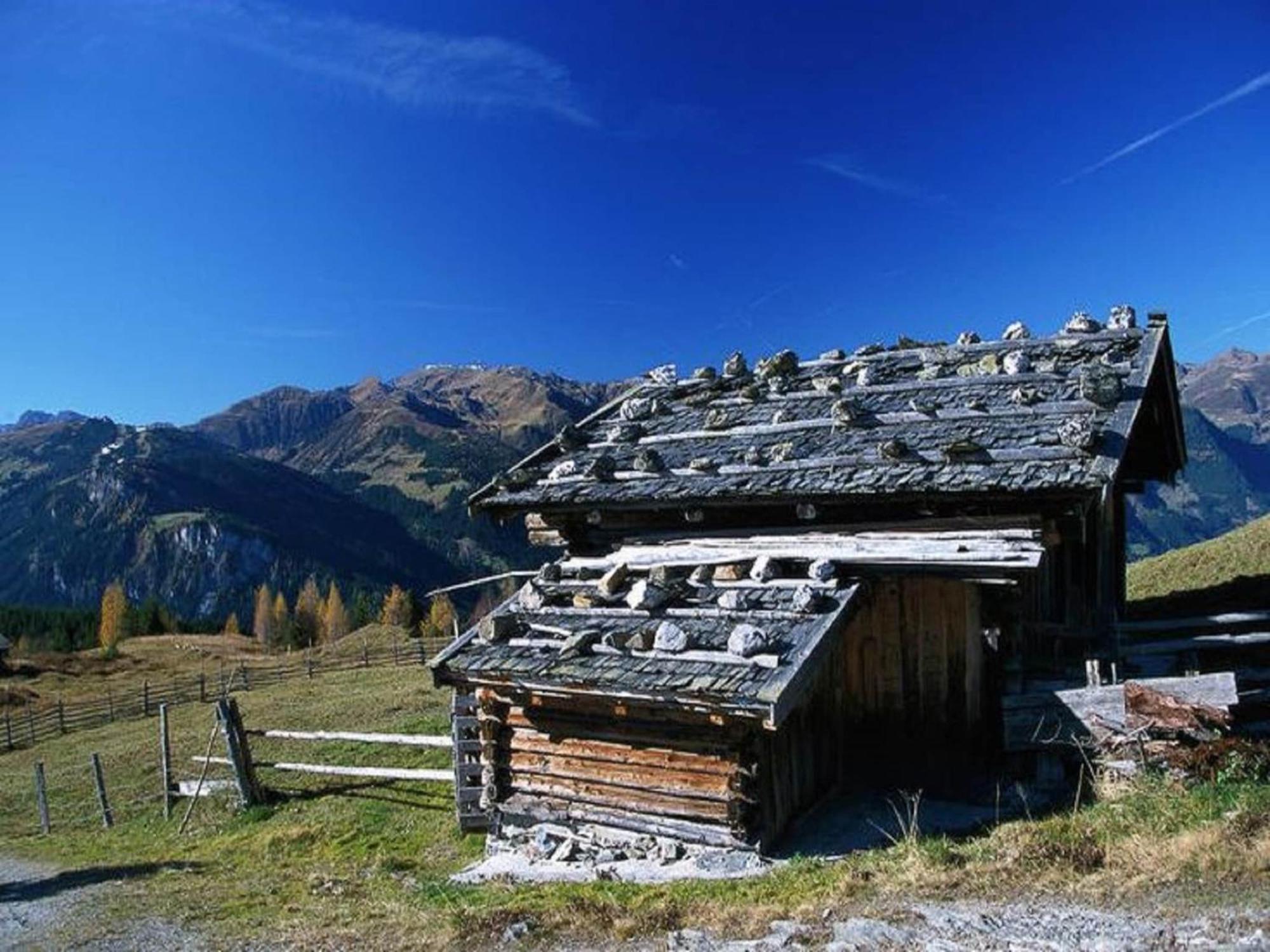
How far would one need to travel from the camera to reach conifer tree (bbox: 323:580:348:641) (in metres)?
120

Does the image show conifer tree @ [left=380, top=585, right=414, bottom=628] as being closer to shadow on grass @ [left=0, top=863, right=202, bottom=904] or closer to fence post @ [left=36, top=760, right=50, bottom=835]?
fence post @ [left=36, top=760, right=50, bottom=835]

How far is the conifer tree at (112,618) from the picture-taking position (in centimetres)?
9919

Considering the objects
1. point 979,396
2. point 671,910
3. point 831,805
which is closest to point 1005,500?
point 979,396

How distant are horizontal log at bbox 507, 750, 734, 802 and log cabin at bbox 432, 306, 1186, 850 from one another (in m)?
0.03

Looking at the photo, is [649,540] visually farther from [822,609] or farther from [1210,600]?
[1210,600]

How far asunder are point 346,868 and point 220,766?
476 inches

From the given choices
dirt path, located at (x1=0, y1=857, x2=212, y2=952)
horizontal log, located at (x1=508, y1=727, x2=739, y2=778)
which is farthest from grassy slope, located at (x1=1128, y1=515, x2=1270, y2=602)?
dirt path, located at (x1=0, y1=857, x2=212, y2=952)

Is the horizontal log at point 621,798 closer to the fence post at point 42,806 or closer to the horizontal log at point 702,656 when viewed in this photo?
the horizontal log at point 702,656

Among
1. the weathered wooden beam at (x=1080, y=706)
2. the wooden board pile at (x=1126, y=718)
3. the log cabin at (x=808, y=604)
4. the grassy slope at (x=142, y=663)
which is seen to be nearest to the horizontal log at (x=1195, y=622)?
the log cabin at (x=808, y=604)

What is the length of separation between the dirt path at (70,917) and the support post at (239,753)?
3177 mm

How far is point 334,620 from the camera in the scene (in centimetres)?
12388

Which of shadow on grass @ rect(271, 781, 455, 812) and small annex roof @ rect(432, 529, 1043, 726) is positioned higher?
small annex roof @ rect(432, 529, 1043, 726)

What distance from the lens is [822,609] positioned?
11047 mm

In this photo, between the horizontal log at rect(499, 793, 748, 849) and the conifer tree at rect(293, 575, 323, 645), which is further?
the conifer tree at rect(293, 575, 323, 645)
